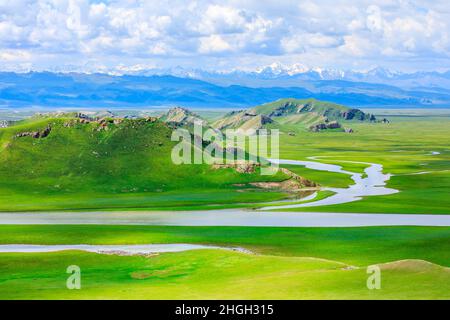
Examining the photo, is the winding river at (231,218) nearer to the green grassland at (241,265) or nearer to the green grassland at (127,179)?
the green grassland at (241,265)

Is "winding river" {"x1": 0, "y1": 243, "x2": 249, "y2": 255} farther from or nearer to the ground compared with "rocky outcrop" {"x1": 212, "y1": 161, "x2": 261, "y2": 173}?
nearer to the ground

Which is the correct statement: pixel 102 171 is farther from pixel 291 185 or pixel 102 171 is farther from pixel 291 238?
pixel 291 238

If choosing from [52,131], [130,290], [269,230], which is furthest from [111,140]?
[130,290]

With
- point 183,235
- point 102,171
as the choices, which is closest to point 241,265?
point 183,235

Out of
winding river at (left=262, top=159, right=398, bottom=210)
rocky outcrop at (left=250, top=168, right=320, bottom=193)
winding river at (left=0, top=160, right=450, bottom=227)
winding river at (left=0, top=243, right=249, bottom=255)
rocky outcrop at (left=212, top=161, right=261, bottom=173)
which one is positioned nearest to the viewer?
winding river at (left=0, top=243, right=249, bottom=255)

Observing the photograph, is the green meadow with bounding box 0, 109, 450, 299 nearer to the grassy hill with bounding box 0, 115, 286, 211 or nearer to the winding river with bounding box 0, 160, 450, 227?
the grassy hill with bounding box 0, 115, 286, 211

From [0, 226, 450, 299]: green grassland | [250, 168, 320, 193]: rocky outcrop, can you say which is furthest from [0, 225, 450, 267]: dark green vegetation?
[250, 168, 320, 193]: rocky outcrop
